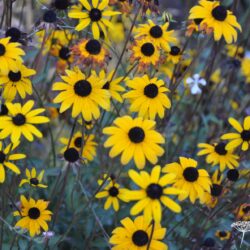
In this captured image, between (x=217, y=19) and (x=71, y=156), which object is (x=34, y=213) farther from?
(x=217, y=19)

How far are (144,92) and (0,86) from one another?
16.7 inches

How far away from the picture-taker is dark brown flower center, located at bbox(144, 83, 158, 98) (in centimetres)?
145

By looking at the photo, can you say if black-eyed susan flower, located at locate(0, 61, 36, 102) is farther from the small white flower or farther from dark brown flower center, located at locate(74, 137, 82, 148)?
the small white flower

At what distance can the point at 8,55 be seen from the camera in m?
1.42

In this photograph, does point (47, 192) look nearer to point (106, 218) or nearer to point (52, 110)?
point (106, 218)

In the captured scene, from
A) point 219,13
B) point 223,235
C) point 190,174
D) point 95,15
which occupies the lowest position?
point 223,235

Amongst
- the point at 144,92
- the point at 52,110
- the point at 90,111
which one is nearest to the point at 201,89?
the point at 52,110

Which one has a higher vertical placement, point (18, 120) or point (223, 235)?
point (18, 120)

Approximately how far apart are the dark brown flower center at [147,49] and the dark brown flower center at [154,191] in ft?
1.97

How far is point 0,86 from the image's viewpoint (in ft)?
4.93

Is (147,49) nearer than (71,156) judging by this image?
No

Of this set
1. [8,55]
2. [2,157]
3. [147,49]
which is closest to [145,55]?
[147,49]

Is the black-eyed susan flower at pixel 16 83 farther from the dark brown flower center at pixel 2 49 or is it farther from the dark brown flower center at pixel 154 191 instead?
the dark brown flower center at pixel 154 191

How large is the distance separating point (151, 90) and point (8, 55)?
41 cm
